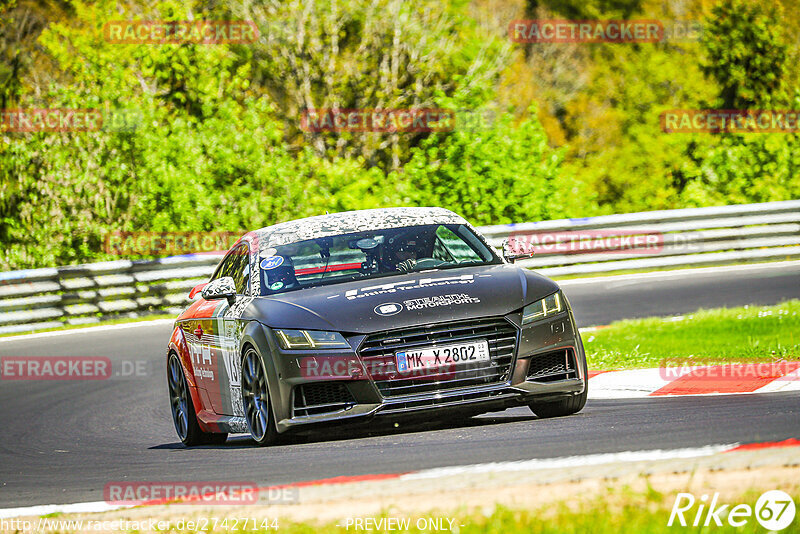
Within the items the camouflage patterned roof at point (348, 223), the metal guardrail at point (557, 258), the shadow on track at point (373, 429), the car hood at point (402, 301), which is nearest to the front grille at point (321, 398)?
the shadow on track at point (373, 429)

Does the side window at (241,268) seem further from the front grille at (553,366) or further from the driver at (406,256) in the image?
the front grille at (553,366)

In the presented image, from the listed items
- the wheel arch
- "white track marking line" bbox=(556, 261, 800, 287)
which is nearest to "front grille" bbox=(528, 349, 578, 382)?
the wheel arch

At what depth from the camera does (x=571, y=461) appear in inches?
232

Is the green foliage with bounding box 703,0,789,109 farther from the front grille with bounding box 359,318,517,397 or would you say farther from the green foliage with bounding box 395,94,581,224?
the front grille with bounding box 359,318,517,397

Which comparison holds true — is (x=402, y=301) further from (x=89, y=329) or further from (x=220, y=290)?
(x=89, y=329)

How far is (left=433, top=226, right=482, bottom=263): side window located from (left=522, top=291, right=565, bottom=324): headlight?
92 centimetres

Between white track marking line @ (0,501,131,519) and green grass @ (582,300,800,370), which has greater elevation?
white track marking line @ (0,501,131,519)

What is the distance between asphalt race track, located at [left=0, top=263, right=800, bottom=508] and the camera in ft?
21.2

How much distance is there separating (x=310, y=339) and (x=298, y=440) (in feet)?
2.73

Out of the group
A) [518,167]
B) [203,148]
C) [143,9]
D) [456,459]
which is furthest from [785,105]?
[456,459]

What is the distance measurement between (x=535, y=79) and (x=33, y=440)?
144ft

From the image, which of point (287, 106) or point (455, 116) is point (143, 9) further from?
point (455, 116)

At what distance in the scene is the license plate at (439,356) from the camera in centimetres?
721

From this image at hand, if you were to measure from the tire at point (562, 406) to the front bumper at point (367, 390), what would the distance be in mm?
502
